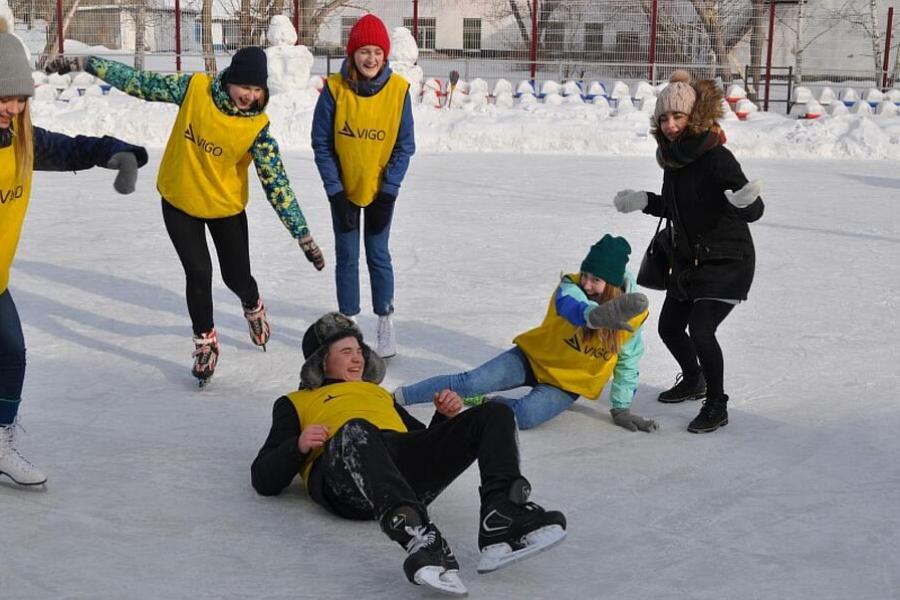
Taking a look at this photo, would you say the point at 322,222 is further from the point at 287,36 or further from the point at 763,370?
the point at 287,36

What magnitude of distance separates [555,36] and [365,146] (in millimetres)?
16352

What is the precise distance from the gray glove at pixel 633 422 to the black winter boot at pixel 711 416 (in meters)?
0.14

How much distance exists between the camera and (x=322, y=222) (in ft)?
28.6

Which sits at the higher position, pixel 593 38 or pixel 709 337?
pixel 593 38

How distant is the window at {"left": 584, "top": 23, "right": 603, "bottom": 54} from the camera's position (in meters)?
20.7

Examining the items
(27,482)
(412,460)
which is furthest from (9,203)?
(412,460)

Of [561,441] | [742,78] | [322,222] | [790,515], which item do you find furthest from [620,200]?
[742,78]

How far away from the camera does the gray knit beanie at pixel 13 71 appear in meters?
3.10

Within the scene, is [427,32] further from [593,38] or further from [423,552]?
[423,552]

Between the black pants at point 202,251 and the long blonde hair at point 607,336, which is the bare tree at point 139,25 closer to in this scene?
the black pants at point 202,251

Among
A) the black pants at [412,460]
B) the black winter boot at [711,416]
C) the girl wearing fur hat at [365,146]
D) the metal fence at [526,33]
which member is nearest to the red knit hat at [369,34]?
the girl wearing fur hat at [365,146]

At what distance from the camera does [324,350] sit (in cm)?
353

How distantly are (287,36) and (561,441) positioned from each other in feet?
43.3

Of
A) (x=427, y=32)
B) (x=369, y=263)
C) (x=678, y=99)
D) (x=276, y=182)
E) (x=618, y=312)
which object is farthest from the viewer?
(x=427, y=32)
